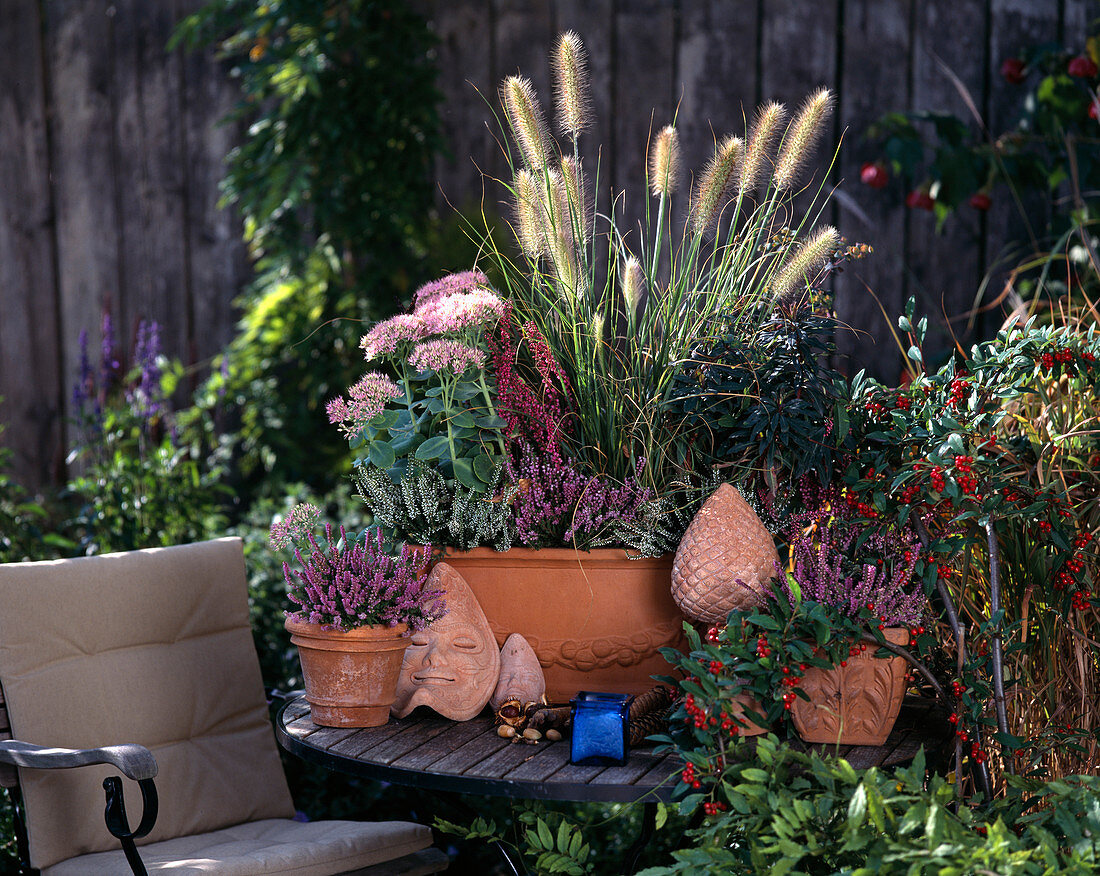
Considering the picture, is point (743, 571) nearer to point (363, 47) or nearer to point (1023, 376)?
point (1023, 376)

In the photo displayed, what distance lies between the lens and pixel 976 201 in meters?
2.76

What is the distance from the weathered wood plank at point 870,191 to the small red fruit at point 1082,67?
1.44 ft

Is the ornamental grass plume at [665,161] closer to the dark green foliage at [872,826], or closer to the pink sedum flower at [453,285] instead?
the pink sedum flower at [453,285]

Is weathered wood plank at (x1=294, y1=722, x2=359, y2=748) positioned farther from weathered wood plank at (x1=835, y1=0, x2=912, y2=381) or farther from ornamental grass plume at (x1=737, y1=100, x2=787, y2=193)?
weathered wood plank at (x1=835, y1=0, x2=912, y2=381)

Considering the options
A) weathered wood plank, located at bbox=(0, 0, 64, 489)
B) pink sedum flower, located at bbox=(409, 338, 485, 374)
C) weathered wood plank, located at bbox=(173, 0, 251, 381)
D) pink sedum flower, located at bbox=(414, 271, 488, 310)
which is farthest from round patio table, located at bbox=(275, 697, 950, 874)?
weathered wood plank, located at bbox=(0, 0, 64, 489)

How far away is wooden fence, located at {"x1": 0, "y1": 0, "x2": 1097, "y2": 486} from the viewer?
293cm

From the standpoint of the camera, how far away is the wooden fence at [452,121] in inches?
115

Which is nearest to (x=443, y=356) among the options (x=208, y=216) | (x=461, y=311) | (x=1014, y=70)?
(x=461, y=311)

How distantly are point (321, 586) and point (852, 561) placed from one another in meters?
0.72

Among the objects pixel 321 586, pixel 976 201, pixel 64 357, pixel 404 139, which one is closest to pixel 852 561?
pixel 321 586

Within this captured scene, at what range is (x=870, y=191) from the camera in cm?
297

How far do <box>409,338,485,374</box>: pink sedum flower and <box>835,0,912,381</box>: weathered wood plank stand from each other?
5.40 feet

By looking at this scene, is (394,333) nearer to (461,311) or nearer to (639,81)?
(461,311)

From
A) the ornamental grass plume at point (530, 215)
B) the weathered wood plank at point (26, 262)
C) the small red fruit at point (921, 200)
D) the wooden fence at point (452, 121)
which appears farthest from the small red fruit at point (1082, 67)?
the weathered wood plank at point (26, 262)
